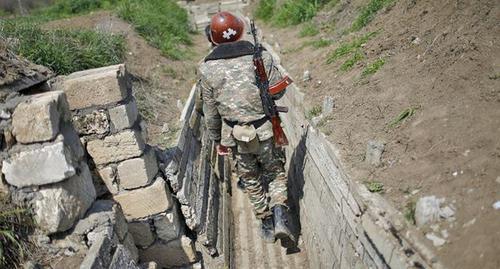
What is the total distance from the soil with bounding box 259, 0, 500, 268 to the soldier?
32.3 inches

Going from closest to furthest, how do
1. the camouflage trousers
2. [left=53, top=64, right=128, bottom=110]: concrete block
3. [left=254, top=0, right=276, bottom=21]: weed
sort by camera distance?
[left=53, top=64, right=128, bottom=110]: concrete block → the camouflage trousers → [left=254, top=0, right=276, bottom=21]: weed

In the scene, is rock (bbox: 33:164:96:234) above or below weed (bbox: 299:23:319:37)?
above

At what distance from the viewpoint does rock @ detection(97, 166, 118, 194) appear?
345cm

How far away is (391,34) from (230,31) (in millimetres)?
2798

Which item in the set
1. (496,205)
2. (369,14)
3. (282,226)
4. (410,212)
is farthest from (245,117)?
(369,14)

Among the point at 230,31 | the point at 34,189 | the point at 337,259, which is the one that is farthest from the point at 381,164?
the point at 34,189

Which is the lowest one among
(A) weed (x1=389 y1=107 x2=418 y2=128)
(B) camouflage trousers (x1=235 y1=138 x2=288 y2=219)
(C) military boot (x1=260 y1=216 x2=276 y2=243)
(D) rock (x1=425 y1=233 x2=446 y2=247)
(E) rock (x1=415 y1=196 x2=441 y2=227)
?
(C) military boot (x1=260 y1=216 x2=276 y2=243)

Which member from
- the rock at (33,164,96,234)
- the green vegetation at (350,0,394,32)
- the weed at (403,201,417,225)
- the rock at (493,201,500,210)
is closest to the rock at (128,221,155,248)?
the rock at (33,164,96,234)

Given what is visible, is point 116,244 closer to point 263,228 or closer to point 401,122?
point 263,228

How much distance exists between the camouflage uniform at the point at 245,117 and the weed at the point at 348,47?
7.75ft

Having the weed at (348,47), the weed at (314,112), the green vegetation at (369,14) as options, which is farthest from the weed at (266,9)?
the weed at (314,112)

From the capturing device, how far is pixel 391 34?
5.75 metres

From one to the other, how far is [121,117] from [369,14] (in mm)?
5805

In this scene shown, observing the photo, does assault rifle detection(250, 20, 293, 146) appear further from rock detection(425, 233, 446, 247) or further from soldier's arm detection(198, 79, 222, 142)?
rock detection(425, 233, 446, 247)
